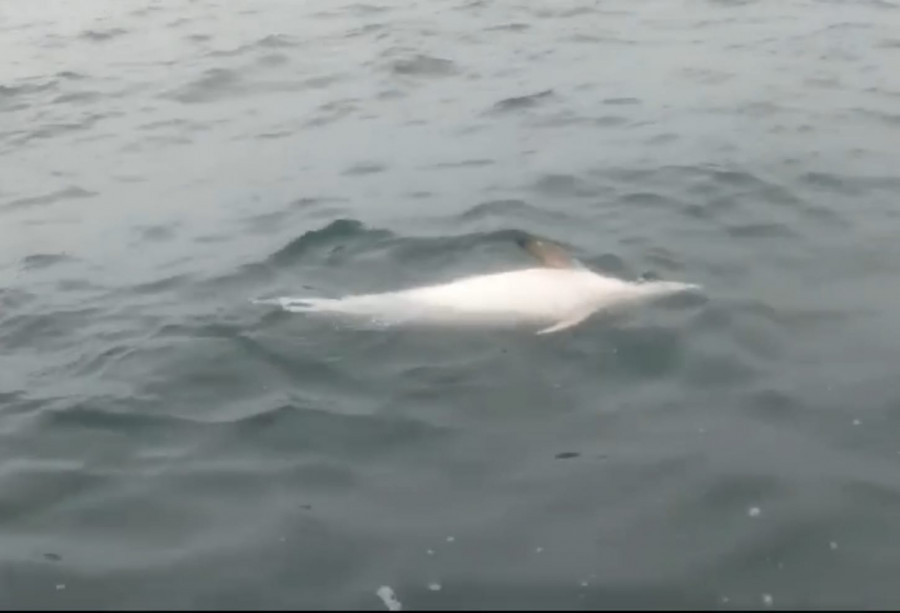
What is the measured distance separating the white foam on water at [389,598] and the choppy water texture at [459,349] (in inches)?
0.6

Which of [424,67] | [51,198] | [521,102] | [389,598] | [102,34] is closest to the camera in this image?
[389,598]

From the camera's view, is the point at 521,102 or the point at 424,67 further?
the point at 424,67

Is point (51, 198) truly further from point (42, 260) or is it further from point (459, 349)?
point (459, 349)

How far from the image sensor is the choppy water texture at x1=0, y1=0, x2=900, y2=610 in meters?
6.24

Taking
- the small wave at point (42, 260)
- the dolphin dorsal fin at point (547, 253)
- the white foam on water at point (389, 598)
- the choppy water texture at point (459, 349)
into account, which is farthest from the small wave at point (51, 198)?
the white foam on water at point (389, 598)

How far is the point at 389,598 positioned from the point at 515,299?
3.19 metres

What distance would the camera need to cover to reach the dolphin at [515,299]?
8.48 metres

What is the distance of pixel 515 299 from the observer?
8.48 metres

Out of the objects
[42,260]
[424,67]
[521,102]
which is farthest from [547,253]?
[424,67]

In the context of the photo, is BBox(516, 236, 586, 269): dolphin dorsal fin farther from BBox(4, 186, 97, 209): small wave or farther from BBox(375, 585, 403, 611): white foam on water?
BBox(4, 186, 97, 209): small wave

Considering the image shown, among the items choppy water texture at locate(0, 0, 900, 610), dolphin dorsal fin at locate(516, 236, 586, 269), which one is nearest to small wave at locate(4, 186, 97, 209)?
choppy water texture at locate(0, 0, 900, 610)

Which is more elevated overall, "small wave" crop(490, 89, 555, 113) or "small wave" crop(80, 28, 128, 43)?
"small wave" crop(490, 89, 555, 113)

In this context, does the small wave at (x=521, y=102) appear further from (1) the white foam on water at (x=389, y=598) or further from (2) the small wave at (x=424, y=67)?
(1) the white foam on water at (x=389, y=598)

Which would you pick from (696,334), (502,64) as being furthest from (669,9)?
(696,334)
